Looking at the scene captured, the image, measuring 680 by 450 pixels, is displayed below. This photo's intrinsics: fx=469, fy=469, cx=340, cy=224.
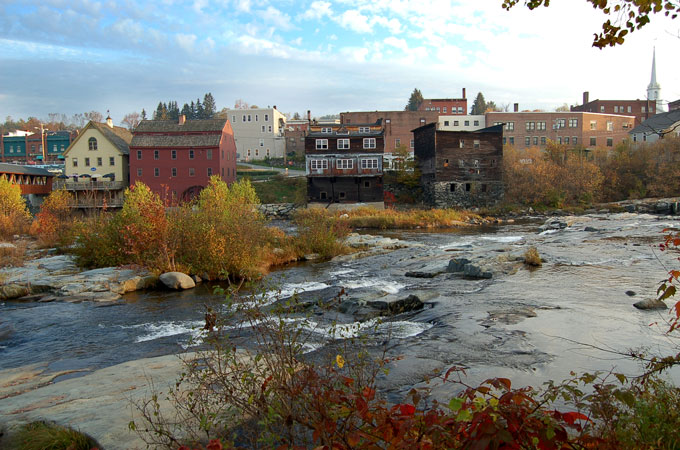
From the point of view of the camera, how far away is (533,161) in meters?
58.5

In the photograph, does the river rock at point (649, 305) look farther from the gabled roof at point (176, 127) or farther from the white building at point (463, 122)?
the white building at point (463, 122)

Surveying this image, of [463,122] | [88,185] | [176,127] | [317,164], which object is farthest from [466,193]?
[88,185]

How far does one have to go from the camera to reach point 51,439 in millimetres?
5809

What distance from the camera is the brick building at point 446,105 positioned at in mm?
89875

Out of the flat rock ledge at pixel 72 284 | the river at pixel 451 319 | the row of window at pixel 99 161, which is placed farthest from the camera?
the row of window at pixel 99 161

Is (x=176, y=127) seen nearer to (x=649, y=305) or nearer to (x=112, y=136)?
(x=112, y=136)

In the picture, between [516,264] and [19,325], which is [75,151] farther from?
[516,264]

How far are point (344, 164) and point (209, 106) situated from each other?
255ft

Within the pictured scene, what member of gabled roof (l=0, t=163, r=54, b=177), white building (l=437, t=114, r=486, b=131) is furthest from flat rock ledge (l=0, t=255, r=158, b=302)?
white building (l=437, t=114, r=486, b=131)

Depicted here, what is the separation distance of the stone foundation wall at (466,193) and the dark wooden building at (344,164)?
6612mm

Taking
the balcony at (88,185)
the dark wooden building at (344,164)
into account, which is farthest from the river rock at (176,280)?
the balcony at (88,185)

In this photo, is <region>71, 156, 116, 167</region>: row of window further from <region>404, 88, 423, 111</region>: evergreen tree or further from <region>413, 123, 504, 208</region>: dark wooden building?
<region>404, 88, 423, 111</region>: evergreen tree

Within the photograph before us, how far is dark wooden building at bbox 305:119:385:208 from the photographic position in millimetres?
55562

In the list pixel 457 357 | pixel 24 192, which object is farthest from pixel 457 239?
pixel 24 192
